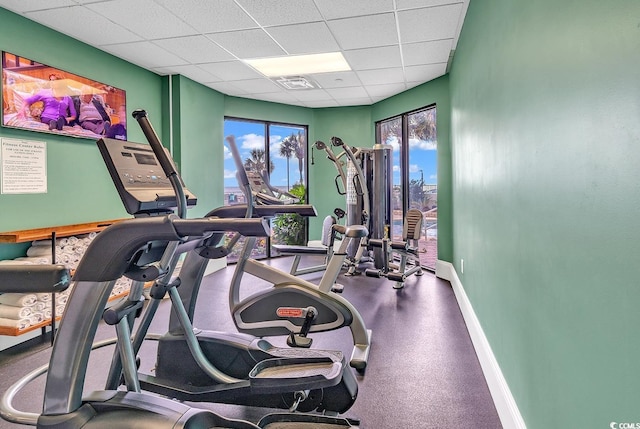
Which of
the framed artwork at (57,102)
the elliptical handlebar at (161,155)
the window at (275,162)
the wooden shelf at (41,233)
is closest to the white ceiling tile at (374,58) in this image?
the window at (275,162)

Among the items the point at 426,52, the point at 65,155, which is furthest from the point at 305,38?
the point at 65,155

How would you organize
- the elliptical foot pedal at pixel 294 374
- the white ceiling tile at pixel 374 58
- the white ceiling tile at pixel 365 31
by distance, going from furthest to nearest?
the white ceiling tile at pixel 374 58
the white ceiling tile at pixel 365 31
the elliptical foot pedal at pixel 294 374

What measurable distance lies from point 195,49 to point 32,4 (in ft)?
4.66

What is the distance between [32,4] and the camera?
3.05 metres

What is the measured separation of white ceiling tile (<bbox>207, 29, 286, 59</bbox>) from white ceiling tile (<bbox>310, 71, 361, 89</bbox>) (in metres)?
1.00

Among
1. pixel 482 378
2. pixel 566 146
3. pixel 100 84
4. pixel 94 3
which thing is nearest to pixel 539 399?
pixel 566 146

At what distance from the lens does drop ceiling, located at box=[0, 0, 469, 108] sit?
3143 millimetres

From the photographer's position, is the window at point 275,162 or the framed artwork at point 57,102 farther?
the window at point 275,162

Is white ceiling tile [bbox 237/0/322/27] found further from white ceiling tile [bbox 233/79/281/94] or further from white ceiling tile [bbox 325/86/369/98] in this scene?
white ceiling tile [bbox 325/86/369/98]

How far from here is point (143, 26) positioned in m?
3.50

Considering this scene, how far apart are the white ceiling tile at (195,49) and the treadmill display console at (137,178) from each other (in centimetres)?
267

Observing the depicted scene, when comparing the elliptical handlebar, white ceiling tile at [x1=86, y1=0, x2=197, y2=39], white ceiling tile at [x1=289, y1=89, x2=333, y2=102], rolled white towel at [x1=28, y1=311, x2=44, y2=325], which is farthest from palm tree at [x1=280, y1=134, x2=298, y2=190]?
the elliptical handlebar

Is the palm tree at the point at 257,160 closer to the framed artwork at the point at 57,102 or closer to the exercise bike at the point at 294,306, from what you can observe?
the framed artwork at the point at 57,102

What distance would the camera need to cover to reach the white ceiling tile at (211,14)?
309 centimetres
